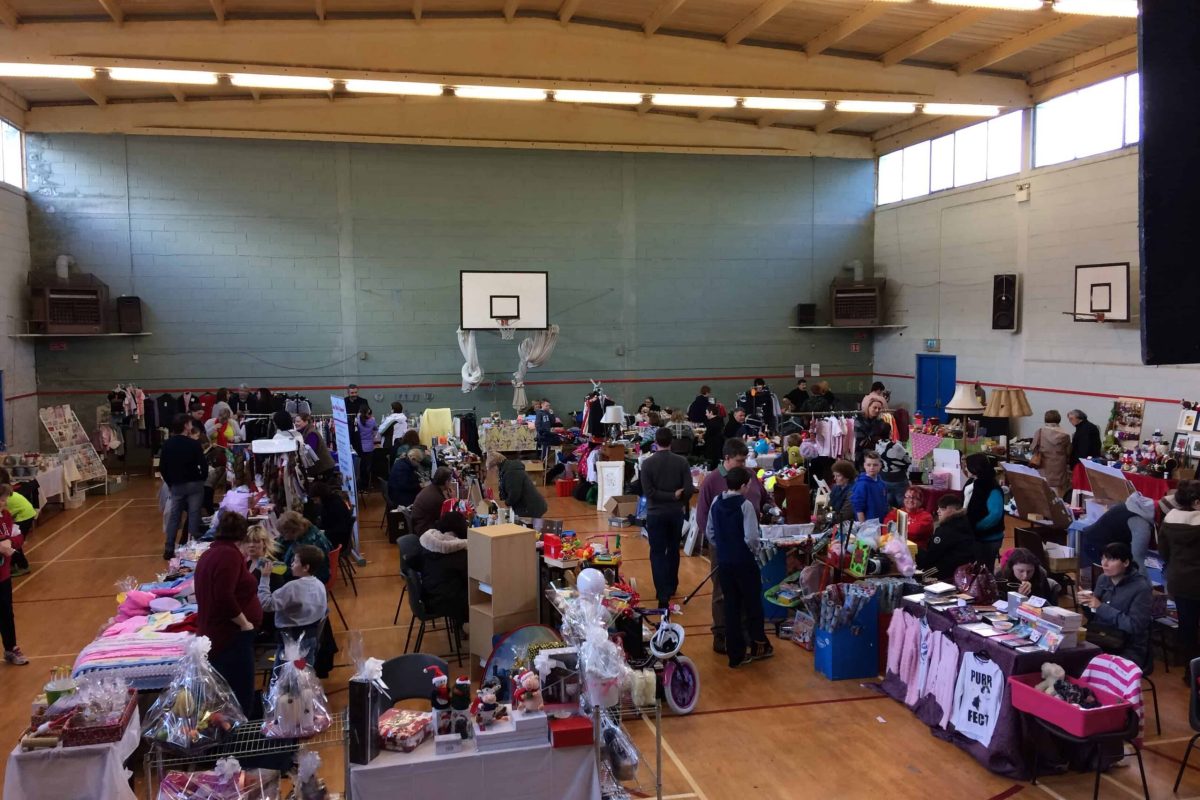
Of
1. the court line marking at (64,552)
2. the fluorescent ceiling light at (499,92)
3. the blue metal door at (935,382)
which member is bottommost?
the court line marking at (64,552)

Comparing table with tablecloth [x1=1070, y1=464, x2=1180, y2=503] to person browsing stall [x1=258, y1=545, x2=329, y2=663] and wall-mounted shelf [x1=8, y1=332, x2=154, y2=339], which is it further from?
wall-mounted shelf [x1=8, y1=332, x2=154, y2=339]

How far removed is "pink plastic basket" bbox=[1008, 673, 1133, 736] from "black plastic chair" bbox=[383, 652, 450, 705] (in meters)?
3.04

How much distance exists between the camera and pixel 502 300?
1552 centimetres

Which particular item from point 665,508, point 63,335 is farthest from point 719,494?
point 63,335

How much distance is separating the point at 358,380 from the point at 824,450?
842 centimetres

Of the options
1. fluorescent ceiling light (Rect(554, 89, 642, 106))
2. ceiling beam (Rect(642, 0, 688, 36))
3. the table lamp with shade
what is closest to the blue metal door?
the table lamp with shade

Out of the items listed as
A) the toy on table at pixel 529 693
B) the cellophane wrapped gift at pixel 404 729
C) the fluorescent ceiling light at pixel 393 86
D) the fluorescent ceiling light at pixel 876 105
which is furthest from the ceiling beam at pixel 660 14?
the cellophane wrapped gift at pixel 404 729

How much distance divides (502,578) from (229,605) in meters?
1.72

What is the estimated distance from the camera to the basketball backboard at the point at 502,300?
15344mm

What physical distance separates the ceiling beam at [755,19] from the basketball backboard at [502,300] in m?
5.11

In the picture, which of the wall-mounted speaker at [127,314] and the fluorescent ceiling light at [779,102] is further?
the wall-mounted speaker at [127,314]

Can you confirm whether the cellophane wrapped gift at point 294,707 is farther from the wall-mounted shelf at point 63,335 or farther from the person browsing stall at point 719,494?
the wall-mounted shelf at point 63,335

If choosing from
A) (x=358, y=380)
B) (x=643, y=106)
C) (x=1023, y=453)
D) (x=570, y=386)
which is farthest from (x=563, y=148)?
(x=1023, y=453)

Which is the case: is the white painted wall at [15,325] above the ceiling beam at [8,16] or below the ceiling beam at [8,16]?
below
